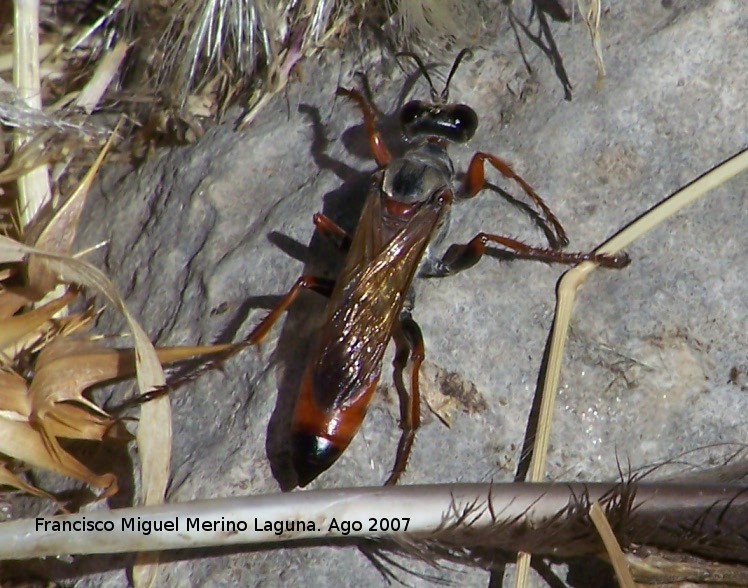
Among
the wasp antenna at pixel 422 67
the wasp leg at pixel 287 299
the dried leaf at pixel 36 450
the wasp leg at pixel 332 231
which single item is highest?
the wasp antenna at pixel 422 67

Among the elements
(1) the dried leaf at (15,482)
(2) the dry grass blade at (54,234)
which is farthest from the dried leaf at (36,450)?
(2) the dry grass blade at (54,234)

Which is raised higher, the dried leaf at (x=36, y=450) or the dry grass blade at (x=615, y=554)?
the dry grass blade at (x=615, y=554)

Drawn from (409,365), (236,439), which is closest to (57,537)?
(236,439)

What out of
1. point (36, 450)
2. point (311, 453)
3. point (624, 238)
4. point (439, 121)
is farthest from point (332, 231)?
point (36, 450)

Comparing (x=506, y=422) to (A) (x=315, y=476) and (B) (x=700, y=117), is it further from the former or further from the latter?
(B) (x=700, y=117)

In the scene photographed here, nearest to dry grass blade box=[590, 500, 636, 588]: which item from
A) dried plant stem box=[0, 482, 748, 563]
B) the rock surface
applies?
dried plant stem box=[0, 482, 748, 563]

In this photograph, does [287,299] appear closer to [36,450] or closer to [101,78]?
[36,450]

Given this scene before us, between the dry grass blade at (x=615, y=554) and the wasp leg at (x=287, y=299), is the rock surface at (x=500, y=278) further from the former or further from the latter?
the dry grass blade at (x=615, y=554)
